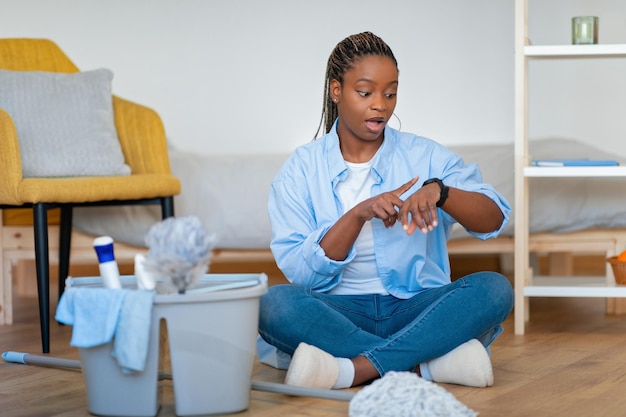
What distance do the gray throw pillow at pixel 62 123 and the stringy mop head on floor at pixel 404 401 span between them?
1.38m

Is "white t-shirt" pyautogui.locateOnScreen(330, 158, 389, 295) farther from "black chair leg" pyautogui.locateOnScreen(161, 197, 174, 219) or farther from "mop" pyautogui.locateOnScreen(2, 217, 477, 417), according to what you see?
"black chair leg" pyautogui.locateOnScreen(161, 197, 174, 219)

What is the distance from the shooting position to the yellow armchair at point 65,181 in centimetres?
222

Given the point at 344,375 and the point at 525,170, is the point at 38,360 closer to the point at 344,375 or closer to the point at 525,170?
the point at 344,375

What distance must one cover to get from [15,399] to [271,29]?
2.78 m

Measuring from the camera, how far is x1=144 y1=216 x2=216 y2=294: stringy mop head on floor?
1.39 metres

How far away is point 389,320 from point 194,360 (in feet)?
1.66

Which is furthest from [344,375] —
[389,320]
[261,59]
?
[261,59]

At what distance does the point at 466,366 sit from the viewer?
1715 millimetres

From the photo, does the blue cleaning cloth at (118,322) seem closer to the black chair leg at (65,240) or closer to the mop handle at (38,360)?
the mop handle at (38,360)

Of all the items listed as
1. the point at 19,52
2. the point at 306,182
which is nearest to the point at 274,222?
the point at 306,182

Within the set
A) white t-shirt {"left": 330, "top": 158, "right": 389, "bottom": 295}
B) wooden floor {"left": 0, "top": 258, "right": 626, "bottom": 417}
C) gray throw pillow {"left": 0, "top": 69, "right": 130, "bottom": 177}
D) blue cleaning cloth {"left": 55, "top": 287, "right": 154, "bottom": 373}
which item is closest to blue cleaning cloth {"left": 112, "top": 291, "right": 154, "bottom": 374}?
blue cleaning cloth {"left": 55, "top": 287, "right": 154, "bottom": 373}

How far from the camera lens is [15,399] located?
170cm

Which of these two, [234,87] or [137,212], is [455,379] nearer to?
[137,212]

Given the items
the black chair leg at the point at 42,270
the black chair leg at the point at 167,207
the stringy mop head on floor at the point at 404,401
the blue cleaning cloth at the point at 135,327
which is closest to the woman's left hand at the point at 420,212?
the stringy mop head on floor at the point at 404,401
